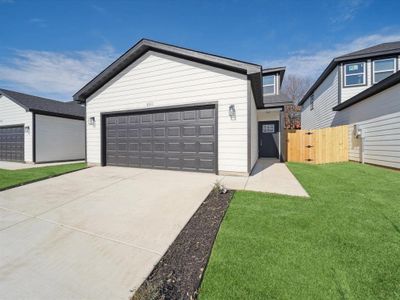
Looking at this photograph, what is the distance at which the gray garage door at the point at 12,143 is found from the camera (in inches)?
524

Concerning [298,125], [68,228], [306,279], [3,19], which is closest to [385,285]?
[306,279]

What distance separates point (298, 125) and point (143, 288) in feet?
97.5

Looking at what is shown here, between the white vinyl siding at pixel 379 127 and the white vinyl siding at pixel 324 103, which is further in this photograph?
the white vinyl siding at pixel 324 103

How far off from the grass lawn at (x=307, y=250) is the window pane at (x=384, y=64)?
11.5 m

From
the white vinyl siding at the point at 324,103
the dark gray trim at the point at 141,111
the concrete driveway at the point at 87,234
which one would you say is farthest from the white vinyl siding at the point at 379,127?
the concrete driveway at the point at 87,234

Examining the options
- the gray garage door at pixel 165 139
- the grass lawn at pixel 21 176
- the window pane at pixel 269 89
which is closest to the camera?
the grass lawn at pixel 21 176

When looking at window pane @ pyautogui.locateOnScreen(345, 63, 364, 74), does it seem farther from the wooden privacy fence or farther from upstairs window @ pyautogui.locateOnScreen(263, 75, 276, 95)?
upstairs window @ pyautogui.locateOnScreen(263, 75, 276, 95)

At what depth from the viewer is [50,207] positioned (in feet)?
14.3

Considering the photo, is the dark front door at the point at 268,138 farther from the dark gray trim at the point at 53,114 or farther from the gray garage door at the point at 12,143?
the gray garage door at the point at 12,143

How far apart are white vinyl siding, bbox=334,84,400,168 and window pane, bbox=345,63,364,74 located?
3001 millimetres

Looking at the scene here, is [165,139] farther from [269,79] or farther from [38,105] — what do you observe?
[38,105]

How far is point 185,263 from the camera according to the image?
2451 mm

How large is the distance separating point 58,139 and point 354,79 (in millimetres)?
19757

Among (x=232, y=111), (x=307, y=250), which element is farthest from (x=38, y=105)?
(x=307, y=250)
